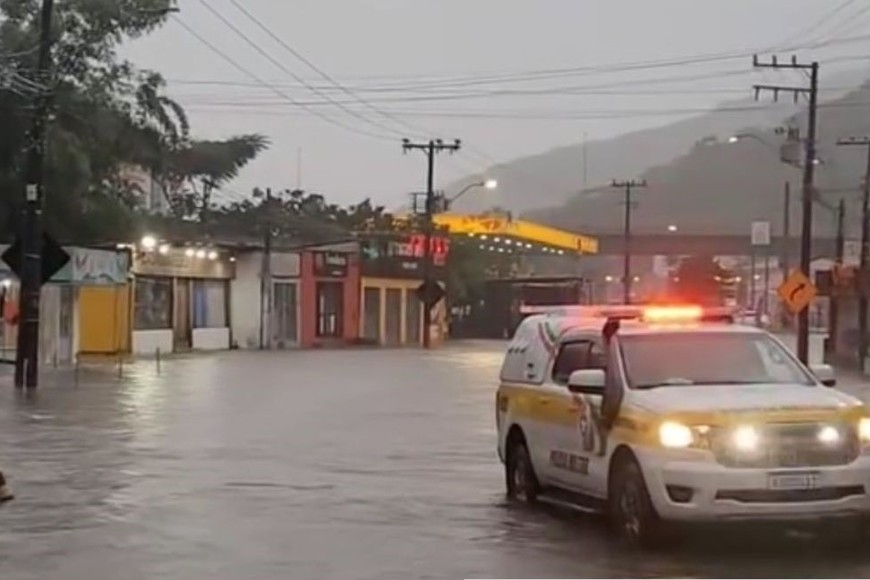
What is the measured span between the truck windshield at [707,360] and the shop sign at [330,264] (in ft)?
215

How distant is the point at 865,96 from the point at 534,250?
1004 inches

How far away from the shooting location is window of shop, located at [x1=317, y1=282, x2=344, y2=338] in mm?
80125

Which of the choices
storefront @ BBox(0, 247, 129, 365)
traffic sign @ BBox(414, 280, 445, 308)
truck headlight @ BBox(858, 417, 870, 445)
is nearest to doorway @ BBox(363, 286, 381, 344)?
traffic sign @ BBox(414, 280, 445, 308)

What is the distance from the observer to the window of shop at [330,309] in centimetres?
8012

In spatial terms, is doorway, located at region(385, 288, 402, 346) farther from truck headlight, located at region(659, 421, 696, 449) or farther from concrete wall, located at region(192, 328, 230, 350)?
truck headlight, located at region(659, 421, 696, 449)

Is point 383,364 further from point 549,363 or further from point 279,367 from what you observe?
point 549,363

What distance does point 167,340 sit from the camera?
65062mm

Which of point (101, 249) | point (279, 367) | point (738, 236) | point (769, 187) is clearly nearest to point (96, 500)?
point (279, 367)

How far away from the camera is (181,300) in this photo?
68250 mm

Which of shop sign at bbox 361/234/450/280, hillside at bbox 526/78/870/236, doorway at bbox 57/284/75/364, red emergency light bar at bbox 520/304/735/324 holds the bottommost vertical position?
doorway at bbox 57/284/75/364

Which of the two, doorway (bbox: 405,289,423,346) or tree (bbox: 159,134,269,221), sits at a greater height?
tree (bbox: 159,134,269,221)

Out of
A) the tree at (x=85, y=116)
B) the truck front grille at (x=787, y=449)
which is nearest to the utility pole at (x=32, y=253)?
the tree at (x=85, y=116)

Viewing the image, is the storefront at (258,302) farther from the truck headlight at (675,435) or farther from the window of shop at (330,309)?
the truck headlight at (675,435)

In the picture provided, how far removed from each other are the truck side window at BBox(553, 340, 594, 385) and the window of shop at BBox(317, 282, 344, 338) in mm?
64938
